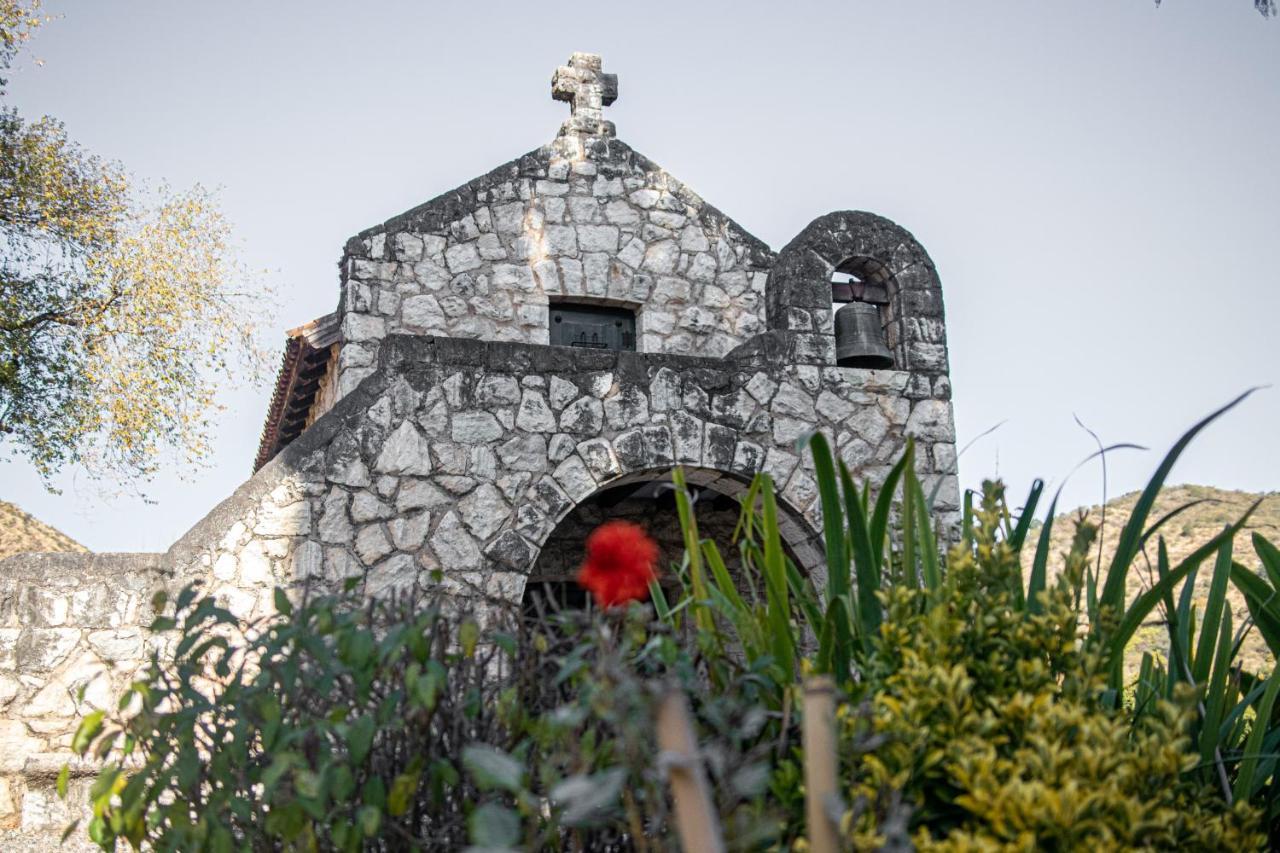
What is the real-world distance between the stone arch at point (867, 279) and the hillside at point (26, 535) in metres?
12.4

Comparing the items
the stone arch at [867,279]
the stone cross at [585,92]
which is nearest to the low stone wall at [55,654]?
the stone arch at [867,279]

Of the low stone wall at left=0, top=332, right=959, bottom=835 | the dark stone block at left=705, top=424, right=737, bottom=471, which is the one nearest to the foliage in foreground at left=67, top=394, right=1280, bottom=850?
the low stone wall at left=0, top=332, right=959, bottom=835

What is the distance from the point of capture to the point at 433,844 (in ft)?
6.66

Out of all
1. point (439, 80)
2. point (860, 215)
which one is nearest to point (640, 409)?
point (860, 215)

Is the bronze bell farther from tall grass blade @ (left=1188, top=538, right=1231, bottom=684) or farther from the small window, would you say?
tall grass blade @ (left=1188, top=538, right=1231, bottom=684)

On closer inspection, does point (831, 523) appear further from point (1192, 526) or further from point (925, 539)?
point (1192, 526)

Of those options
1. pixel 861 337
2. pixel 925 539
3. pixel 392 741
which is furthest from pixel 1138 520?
pixel 861 337

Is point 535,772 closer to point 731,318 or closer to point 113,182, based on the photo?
point 731,318

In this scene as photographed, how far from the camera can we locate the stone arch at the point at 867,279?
6.43 meters

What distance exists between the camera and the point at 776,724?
224cm

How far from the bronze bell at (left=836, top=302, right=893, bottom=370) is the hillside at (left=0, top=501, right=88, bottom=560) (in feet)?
41.0

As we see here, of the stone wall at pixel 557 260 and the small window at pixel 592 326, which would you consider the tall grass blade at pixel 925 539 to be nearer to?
the stone wall at pixel 557 260

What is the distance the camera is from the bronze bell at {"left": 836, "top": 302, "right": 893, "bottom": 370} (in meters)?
6.51

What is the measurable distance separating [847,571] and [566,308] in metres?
7.38
